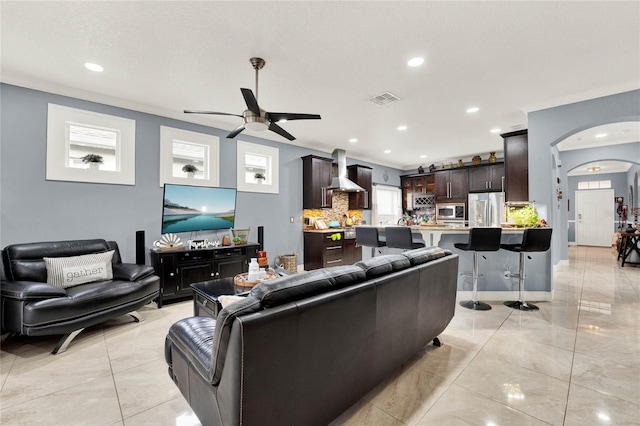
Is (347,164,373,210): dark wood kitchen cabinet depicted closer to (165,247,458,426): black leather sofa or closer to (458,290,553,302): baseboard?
(458,290,553,302): baseboard

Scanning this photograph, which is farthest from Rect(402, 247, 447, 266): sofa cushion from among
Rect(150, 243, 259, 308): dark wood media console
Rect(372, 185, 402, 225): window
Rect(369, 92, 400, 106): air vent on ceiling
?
Rect(372, 185, 402, 225): window

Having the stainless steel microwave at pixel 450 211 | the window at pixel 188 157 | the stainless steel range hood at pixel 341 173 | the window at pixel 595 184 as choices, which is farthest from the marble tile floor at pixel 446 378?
the window at pixel 595 184

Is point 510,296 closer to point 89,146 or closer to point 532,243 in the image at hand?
point 532,243

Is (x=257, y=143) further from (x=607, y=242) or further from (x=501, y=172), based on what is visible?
(x=607, y=242)

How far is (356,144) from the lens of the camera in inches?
254

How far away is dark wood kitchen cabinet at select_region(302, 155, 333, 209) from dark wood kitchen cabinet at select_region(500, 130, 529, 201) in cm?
341

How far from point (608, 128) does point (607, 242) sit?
252 inches

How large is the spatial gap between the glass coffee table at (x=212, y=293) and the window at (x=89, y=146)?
220cm

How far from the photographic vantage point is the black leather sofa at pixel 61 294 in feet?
8.21

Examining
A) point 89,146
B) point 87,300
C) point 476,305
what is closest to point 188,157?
point 89,146

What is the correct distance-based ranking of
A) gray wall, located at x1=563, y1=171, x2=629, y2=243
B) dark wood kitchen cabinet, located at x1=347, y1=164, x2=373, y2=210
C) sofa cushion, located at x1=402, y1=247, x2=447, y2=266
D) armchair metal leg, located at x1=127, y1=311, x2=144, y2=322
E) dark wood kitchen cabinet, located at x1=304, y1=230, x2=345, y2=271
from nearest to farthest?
1. sofa cushion, located at x1=402, y1=247, x2=447, y2=266
2. armchair metal leg, located at x1=127, y1=311, x2=144, y2=322
3. dark wood kitchen cabinet, located at x1=304, y1=230, x2=345, y2=271
4. dark wood kitchen cabinet, located at x1=347, y1=164, x2=373, y2=210
5. gray wall, located at x1=563, y1=171, x2=629, y2=243

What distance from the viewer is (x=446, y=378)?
6.95ft

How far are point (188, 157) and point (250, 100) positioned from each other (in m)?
2.63

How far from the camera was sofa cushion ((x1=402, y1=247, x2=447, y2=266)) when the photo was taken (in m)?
2.23
